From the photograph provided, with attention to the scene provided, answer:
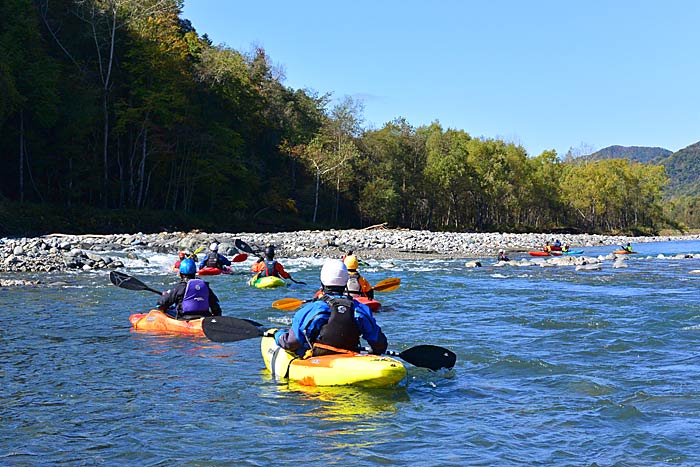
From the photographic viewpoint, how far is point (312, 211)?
164 feet

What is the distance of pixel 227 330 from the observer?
8.01 meters

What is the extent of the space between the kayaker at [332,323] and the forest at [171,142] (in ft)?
75.3

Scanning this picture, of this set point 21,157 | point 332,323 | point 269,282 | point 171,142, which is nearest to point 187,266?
point 332,323

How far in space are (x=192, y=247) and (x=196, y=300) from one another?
15810 millimetres

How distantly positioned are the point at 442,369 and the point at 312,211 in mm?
42886

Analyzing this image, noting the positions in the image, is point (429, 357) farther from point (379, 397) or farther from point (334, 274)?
point (334, 274)

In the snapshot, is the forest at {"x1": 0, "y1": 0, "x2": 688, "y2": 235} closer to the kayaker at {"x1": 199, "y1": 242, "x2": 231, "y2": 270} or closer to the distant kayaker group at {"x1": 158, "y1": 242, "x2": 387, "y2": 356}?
the kayaker at {"x1": 199, "y1": 242, "x2": 231, "y2": 270}

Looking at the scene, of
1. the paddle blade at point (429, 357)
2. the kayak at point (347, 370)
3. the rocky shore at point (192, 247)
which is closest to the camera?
the kayak at point (347, 370)

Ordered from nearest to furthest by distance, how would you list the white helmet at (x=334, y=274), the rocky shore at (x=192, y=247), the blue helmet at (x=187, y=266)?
the white helmet at (x=334, y=274) < the blue helmet at (x=187, y=266) < the rocky shore at (x=192, y=247)

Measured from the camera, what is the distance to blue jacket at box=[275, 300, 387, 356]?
668cm

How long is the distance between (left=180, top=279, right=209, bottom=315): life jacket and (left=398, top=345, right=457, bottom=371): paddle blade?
3568 mm

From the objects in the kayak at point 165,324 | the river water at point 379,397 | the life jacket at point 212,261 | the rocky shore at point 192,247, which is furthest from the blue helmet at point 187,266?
the rocky shore at point 192,247

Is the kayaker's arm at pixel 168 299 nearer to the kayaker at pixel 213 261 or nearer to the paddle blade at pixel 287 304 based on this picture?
the paddle blade at pixel 287 304

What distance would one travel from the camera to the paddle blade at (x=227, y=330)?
7929 millimetres
